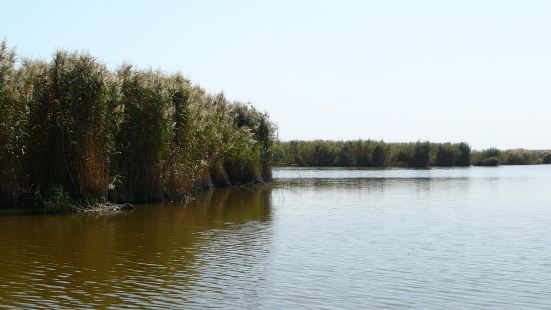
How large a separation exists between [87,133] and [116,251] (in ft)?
31.5

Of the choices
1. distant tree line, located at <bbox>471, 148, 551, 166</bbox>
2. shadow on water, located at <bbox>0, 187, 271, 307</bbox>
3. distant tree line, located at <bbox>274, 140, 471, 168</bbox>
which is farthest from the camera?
distant tree line, located at <bbox>471, 148, 551, 166</bbox>

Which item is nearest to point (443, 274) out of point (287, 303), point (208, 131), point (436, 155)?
point (287, 303)

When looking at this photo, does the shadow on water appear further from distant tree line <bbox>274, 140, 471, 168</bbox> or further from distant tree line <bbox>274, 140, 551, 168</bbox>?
distant tree line <bbox>274, 140, 471, 168</bbox>

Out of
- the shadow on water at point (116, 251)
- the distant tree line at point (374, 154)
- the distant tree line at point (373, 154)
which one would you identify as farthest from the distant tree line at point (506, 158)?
the shadow on water at point (116, 251)

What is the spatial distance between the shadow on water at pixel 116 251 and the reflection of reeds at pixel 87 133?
4.84 ft

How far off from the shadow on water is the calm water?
1.4 inches

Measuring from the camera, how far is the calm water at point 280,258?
37.0ft

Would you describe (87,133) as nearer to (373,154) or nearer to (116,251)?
(116,251)

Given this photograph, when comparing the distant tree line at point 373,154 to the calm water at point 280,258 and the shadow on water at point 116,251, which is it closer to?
the calm water at point 280,258

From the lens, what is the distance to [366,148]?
7581 cm

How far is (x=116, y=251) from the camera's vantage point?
52.3 feet

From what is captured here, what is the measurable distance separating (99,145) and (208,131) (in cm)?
987

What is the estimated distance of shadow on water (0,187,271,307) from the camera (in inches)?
449

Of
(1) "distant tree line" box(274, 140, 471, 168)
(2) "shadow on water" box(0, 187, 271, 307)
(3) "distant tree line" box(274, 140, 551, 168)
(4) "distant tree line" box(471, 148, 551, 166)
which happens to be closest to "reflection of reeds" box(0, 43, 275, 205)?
(2) "shadow on water" box(0, 187, 271, 307)
